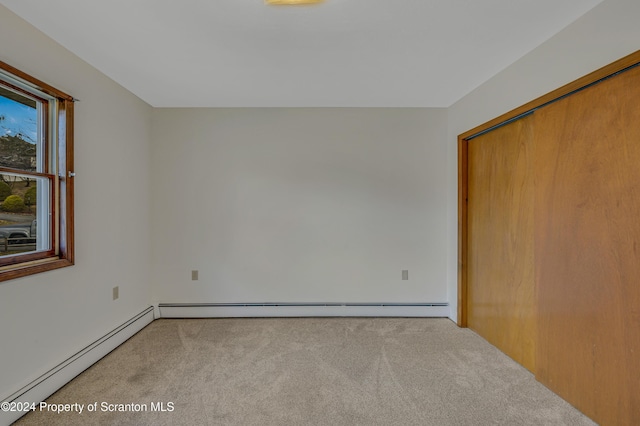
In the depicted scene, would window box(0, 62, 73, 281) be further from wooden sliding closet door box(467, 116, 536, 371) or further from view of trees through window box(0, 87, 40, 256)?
wooden sliding closet door box(467, 116, 536, 371)

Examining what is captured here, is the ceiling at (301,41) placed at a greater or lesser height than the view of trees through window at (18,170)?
greater

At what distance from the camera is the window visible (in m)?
1.60

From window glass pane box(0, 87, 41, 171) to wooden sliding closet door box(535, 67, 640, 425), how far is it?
133 inches

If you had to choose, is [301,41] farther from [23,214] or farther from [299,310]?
[299,310]

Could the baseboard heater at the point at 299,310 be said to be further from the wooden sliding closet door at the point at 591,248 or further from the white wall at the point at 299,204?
the wooden sliding closet door at the point at 591,248

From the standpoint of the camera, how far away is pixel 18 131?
1.67m

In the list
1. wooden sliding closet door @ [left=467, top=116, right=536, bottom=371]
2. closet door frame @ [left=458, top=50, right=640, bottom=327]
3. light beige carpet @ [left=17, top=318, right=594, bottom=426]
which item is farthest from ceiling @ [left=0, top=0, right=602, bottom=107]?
light beige carpet @ [left=17, top=318, right=594, bottom=426]

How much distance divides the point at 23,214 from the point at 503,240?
3.52 m

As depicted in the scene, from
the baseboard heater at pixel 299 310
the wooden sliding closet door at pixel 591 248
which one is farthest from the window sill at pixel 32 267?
the wooden sliding closet door at pixel 591 248

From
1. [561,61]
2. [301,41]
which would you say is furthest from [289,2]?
[561,61]

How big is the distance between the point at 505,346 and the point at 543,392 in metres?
0.48

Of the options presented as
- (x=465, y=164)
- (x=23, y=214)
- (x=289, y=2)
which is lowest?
(x=23, y=214)

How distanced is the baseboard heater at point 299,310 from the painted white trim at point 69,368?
427 mm

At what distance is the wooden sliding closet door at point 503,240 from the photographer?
2.03 m
